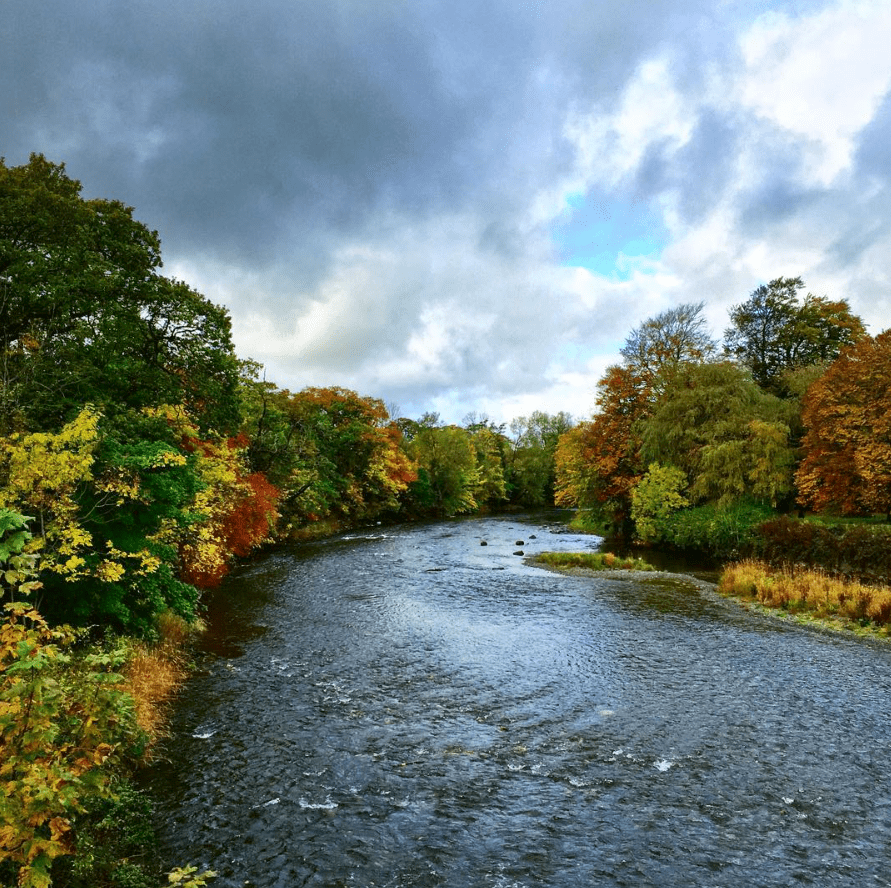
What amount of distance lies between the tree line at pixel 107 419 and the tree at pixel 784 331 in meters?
41.4

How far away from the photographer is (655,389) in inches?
1601

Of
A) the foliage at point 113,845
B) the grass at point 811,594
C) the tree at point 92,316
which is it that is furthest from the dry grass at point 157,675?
the grass at point 811,594

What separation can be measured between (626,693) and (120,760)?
381 inches

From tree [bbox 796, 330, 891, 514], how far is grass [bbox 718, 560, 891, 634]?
6.47m

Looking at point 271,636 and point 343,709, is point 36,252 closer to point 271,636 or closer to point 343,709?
point 271,636

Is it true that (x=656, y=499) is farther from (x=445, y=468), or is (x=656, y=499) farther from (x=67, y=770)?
(x=445, y=468)

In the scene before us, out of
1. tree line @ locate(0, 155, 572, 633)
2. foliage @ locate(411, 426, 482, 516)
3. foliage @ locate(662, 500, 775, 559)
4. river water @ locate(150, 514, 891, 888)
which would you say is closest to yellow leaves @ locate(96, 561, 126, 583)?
tree line @ locate(0, 155, 572, 633)

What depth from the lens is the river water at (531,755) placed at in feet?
23.1

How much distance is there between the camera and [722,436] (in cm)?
3406

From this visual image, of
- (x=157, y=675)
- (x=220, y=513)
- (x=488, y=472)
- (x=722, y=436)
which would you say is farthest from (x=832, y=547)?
(x=488, y=472)

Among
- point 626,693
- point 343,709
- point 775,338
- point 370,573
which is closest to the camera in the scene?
point 343,709

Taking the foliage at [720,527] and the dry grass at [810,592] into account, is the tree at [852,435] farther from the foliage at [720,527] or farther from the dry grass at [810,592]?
the dry grass at [810,592]

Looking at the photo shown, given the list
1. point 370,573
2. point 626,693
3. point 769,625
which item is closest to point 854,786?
point 626,693

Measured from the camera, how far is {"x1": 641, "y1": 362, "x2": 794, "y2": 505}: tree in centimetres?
3177
